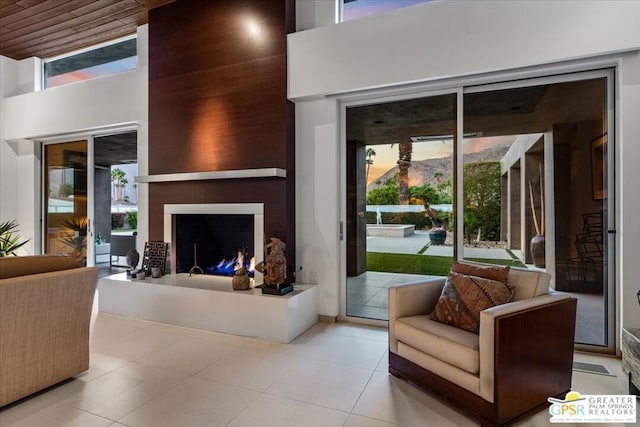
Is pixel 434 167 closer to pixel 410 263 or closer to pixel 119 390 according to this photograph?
pixel 410 263

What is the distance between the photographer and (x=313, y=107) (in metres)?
3.68

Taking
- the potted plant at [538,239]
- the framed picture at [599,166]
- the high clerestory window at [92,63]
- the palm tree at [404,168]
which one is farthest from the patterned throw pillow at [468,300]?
the high clerestory window at [92,63]

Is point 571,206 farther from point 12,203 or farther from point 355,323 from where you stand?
point 12,203

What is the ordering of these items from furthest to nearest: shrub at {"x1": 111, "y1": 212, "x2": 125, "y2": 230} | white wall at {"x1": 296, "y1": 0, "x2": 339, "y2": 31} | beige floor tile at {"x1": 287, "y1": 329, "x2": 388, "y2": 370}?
shrub at {"x1": 111, "y1": 212, "x2": 125, "y2": 230} → white wall at {"x1": 296, "y1": 0, "x2": 339, "y2": 31} → beige floor tile at {"x1": 287, "y1": 329, "x2": 388, "y2": 370}

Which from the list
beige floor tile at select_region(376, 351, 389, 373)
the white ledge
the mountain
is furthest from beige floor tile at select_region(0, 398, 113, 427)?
the mountain

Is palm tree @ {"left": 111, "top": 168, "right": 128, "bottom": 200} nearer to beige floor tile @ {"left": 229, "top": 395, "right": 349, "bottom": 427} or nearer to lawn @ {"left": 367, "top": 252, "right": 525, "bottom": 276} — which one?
lawn @ {"left": 367, "top": 252, "right": 525, "bottom": 276}

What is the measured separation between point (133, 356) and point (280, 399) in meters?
1.46

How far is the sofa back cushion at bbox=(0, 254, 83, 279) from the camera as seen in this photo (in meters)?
2.11

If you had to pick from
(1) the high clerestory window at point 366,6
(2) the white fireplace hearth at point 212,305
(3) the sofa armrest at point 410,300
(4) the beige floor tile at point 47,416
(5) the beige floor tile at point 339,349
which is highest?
(1) the high clerestory window at point 366,6

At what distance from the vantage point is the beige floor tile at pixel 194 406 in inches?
76.4

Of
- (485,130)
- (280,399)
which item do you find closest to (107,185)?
(280,399)

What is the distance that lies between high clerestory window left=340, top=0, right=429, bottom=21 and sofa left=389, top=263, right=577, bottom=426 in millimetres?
2752

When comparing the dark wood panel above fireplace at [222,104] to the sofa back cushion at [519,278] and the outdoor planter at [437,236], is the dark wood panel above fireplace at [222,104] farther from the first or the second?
the sofa back cushion at [519,278]

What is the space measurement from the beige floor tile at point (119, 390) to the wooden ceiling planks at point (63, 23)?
4053 millimetres
